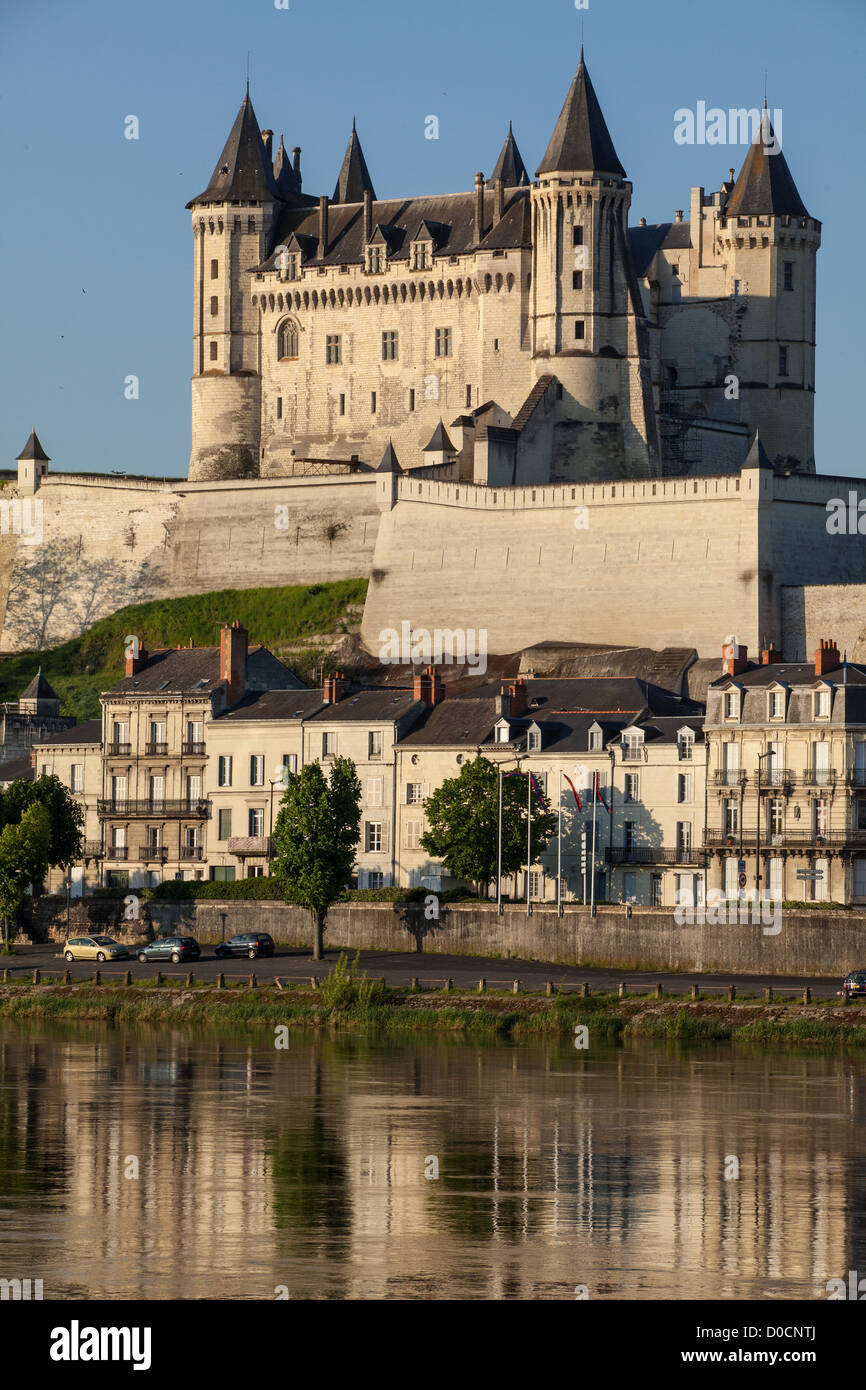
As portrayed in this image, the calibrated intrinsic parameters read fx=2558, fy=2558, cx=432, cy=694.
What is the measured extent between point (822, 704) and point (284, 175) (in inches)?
2138

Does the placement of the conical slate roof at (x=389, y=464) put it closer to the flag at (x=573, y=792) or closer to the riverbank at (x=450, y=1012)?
the flag at (x=573, y=792)

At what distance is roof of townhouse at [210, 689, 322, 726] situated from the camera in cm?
6619

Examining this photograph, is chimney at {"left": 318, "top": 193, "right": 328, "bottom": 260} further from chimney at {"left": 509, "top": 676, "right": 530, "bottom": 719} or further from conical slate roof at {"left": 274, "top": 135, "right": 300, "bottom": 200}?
chimney at {"left": 509, "top": 676, "right": 530, "bottom": 719}

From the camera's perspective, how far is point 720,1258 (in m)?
26.3

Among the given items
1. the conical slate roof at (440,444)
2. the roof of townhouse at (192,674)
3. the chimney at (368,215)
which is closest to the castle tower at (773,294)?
the conical slate roof at (440,444)

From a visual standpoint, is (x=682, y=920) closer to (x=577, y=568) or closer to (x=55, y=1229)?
(x=55, y=1229)

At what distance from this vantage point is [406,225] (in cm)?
10050

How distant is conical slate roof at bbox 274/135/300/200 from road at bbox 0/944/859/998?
166 ft

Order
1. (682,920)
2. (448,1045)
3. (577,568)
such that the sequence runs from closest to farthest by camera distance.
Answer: (448,1045), (682,920), (577,568)

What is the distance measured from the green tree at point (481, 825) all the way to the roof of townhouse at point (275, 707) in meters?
7.19

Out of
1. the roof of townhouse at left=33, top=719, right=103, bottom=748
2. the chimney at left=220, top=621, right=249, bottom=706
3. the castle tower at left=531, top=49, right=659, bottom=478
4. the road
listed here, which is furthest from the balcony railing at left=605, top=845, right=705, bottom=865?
the castle tower at left=531, top=49, right=659, bottom=478
